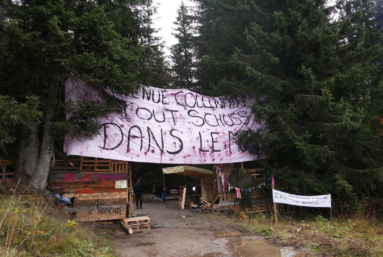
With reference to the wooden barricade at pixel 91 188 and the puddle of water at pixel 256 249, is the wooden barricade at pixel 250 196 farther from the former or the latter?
the puddle of water at pixel 256 249

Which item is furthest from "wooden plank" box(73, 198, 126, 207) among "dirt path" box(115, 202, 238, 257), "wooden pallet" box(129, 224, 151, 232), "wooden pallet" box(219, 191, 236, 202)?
"wooden pallet" box(219, 191, 236, 202)

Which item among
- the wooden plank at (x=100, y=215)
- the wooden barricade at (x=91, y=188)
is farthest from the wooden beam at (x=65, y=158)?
the wooden plank at (x=100, y=215)

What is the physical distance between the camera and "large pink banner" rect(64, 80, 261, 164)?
8930 mm

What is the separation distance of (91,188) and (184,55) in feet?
59.2

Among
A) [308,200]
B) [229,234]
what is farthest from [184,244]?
[308,200]

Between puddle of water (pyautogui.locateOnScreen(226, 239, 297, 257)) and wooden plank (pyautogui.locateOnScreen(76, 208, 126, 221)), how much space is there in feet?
15.6

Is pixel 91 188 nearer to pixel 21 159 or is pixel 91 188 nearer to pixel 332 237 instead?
pixel 21 159

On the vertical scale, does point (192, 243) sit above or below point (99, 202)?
below

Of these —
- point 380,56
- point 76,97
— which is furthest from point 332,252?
point 380,56

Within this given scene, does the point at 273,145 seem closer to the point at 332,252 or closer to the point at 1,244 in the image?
the point at 332,252

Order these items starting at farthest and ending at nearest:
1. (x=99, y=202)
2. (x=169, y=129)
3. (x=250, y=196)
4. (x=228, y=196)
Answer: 1. (x=228, y=196)
2. (x=250, y=196)
3. (x=169, y=129)
4. (x=99, y=202)

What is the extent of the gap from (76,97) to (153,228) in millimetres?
5428

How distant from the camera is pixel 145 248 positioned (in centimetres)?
640

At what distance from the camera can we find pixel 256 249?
19.8 ft
